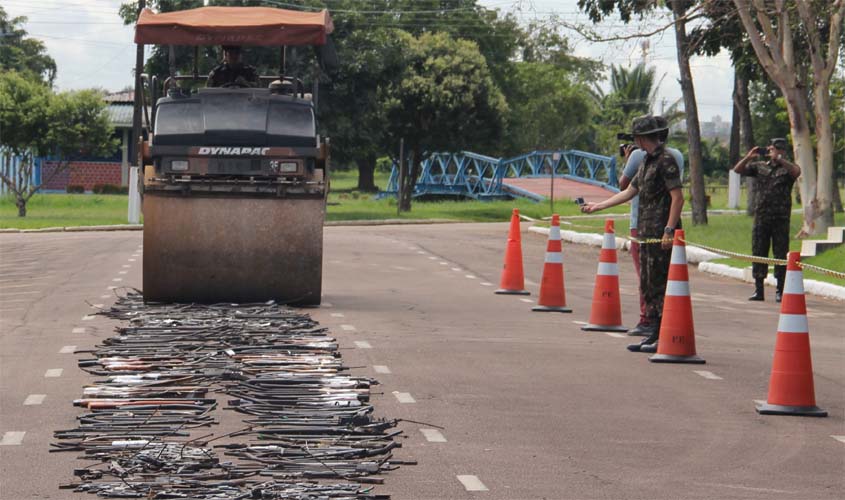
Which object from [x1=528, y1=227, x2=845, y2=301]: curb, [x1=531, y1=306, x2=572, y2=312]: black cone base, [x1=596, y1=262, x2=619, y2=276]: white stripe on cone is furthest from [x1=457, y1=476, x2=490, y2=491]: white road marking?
[x1=528, y1=227, x2=845, y2=301]: curb

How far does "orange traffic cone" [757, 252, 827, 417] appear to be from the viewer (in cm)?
959

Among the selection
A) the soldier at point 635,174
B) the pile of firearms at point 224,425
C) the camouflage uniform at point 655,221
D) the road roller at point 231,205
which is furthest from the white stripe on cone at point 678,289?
the road roller at point 231,205

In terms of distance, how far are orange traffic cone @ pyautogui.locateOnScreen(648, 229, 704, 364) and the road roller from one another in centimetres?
496

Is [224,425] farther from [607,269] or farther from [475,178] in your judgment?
[475,178]

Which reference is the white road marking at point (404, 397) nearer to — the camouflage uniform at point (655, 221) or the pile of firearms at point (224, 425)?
the pile of firearms at point (224, 425)

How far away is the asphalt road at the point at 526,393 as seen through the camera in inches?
293

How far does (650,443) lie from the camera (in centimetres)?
843

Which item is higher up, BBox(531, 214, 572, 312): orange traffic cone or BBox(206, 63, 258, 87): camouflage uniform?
BBox(206, 63, 258, 87): camouflage uniform

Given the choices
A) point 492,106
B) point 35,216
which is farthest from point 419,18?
point 35,216

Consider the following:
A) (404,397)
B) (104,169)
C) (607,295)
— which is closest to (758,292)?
(607,295)

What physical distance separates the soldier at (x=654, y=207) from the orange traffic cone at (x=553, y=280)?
3024 millimetres

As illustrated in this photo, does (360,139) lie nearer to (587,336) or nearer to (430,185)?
(430,185)

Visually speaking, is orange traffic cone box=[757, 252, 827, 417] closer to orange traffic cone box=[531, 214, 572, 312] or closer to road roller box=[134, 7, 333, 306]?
orange traffic cone box=[531, 214, 572, 312]

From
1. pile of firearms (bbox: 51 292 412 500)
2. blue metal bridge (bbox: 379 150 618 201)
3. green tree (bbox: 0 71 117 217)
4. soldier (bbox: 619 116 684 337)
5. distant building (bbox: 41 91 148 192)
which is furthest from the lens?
distant building (bbox: 41 91 148 192)
